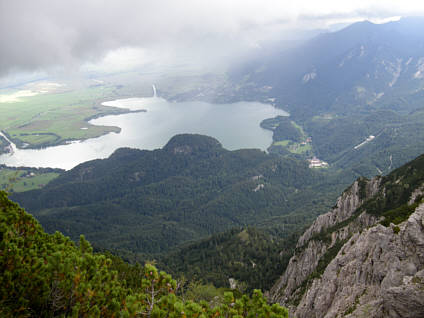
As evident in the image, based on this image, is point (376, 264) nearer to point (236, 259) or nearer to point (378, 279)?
point (378, 279)

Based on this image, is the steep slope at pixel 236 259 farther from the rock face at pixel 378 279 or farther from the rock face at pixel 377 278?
the rock face at pixel 378 279

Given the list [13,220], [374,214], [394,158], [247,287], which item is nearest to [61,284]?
[13,220]

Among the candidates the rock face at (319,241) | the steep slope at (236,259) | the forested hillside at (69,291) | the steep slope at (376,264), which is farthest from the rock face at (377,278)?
the steep slope at (236,259)

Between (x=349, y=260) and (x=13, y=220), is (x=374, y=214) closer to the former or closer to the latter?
(x=349, y=260)

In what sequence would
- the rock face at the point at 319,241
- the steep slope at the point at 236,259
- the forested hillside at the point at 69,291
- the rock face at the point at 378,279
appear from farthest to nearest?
1. the steep slope at the point at 236,259
2. the rock face at the point at 319,241
3. the rock face at the point at 378,279
4. the forested hillside at the point at 69,291

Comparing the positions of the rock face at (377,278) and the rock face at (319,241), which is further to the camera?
the rock face at (319,241)

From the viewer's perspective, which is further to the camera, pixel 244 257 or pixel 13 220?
pixel 244 257

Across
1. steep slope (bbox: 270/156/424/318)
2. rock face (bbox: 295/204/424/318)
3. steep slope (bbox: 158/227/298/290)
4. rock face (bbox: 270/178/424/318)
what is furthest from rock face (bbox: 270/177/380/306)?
rock face (bbox: 295/204/424/318)

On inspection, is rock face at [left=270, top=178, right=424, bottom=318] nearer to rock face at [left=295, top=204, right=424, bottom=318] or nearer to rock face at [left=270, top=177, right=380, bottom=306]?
rock face at [left=295, top=204, right=424, bottom=318]

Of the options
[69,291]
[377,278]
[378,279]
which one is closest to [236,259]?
[377,278]
